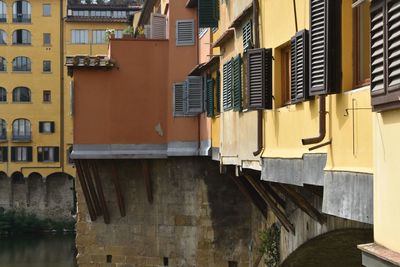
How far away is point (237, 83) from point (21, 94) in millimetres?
47561

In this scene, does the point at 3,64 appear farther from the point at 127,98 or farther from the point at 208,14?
the point at 208,14

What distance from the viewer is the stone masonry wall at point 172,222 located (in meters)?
18.5

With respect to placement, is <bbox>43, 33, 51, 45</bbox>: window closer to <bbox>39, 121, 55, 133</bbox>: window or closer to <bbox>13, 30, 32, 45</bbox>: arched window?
<bbox>13, 30, 32, 45</bbox>: arched window

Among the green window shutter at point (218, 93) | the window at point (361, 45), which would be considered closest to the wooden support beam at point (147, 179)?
the green window shutter at point (218, 93)

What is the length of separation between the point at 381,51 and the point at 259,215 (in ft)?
40.2

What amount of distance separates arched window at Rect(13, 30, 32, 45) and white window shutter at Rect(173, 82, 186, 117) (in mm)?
41466

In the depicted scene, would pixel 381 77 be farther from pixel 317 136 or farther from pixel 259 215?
pixel 259 215

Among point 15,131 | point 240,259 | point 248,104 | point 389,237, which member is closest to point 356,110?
point 389,237

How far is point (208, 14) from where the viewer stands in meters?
15.5

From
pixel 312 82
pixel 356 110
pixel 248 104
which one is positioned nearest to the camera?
pixel 356 110

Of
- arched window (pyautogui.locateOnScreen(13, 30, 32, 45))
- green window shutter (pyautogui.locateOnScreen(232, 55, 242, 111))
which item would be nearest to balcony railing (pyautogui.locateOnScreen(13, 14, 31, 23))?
arched window (pyautogui.locateOnScreen(13, 30, 32, 45))

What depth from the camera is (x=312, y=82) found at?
6.84m

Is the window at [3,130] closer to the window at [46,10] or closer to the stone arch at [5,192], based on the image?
the stone arch at [5,192]

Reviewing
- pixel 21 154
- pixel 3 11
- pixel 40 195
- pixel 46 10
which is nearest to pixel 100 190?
pixel 40 195
